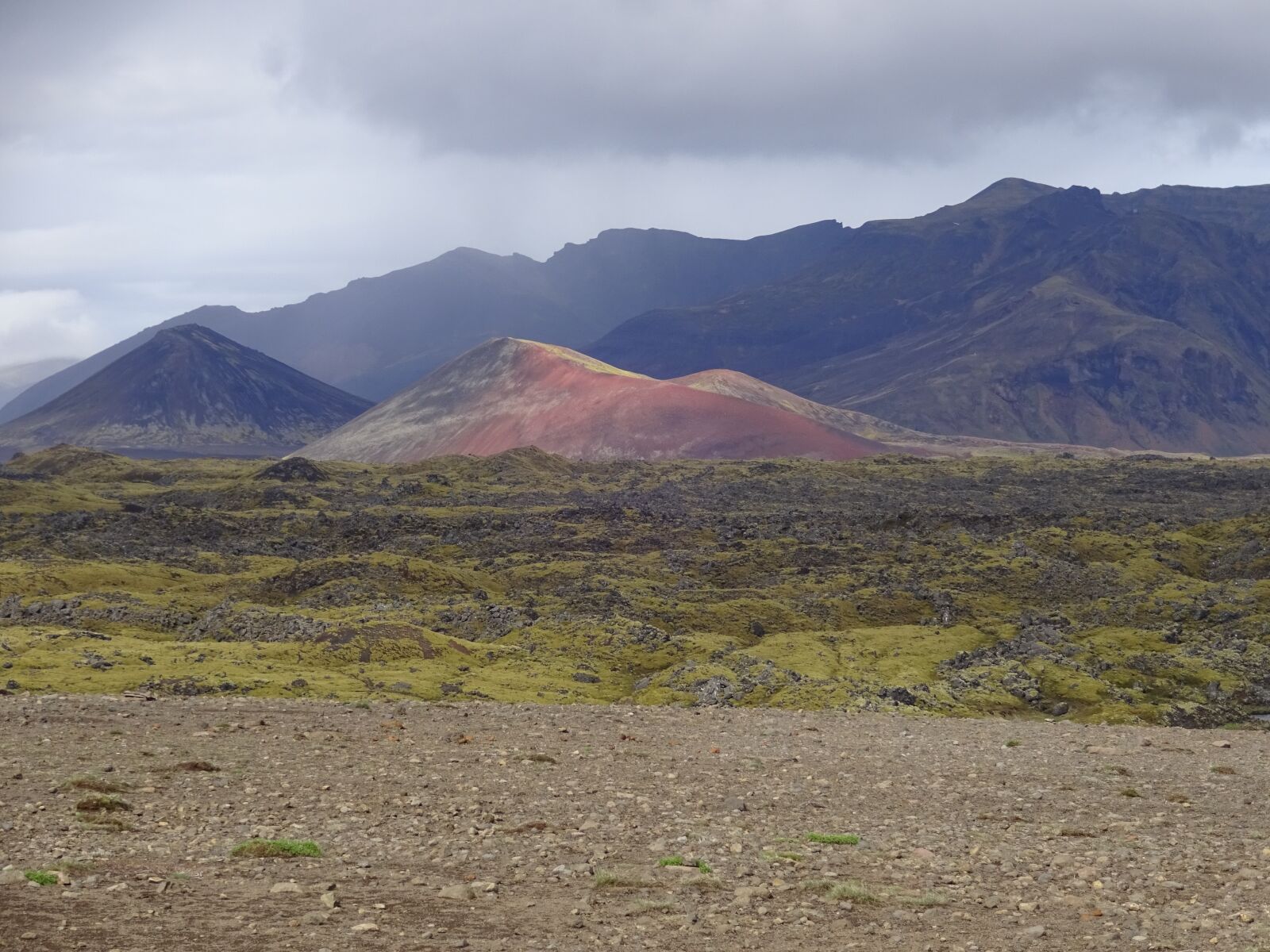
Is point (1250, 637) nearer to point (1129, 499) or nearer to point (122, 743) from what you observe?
point (122, 743)

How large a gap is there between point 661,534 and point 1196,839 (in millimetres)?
70002

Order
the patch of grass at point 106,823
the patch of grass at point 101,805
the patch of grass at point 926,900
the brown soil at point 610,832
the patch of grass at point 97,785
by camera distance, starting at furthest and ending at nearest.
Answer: the patch of grass at point 97,785, the patch of grass at point 101,805, the patch of grass at point 106,823, the patch of grass at point 926,900, the brown soil at point 610,832

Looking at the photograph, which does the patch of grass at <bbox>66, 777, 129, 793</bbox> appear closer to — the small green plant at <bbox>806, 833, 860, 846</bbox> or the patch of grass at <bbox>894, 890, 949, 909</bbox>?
the small green plant at <bbox>806, 833, 860, 846</bbox>

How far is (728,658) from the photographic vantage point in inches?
1948

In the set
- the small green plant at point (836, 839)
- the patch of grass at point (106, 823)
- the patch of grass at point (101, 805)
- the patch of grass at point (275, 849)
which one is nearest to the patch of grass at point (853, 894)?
the small green plant at point (836, 839)

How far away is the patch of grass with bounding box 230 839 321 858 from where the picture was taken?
1952 centimetres

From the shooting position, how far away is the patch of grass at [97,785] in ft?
76.4

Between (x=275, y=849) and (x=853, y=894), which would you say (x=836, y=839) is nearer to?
(x=853, y=894)

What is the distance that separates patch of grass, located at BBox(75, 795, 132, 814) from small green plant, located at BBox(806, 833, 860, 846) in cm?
1235

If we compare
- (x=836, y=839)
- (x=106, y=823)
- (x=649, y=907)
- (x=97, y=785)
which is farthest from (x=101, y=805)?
(x=836, y=839)

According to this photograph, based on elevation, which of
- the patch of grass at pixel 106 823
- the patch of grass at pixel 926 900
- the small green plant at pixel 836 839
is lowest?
the small green plant at pixel 836 839

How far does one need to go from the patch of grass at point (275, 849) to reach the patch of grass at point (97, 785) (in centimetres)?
507

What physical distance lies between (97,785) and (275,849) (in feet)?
19.7

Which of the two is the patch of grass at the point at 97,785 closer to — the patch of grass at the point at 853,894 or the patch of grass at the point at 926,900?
the patch of grass at the point at 853,894
